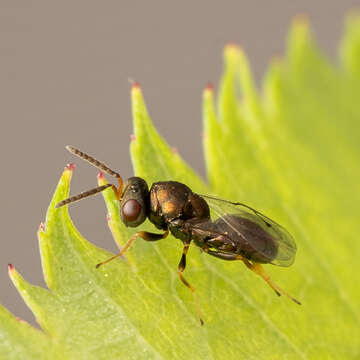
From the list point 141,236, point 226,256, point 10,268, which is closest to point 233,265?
point 226,256

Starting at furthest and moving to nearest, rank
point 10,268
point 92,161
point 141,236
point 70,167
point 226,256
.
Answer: point 92,161 → point 226,256 → point 141,236 → point 70,167 → point 10,268

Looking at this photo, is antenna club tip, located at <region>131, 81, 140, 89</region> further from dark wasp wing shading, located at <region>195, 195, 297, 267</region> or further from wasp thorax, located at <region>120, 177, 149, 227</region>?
dark wasp wing shading, located at <region>195, 195, 297, 267</region>

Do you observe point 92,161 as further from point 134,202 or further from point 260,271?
point 260,271

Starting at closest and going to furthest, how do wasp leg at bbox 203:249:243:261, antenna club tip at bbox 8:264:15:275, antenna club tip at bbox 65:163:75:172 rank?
1. antenna club tip at bbox 8:264:15:275
2. antenna club tip at bbox 65:163:75:172
3. wasp leg at bbox 203:249:243:261

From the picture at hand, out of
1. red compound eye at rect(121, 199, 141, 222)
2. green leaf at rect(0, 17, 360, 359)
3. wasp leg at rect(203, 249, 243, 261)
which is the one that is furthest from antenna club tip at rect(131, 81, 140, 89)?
wasp leg at rect(203, 249, 243, 261)

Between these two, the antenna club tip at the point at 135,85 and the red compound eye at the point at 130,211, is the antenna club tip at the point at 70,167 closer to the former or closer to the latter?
the red compound eye at the point at 130,211

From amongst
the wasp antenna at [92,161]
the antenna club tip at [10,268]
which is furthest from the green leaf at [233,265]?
the wasp antenna at [92,161]
